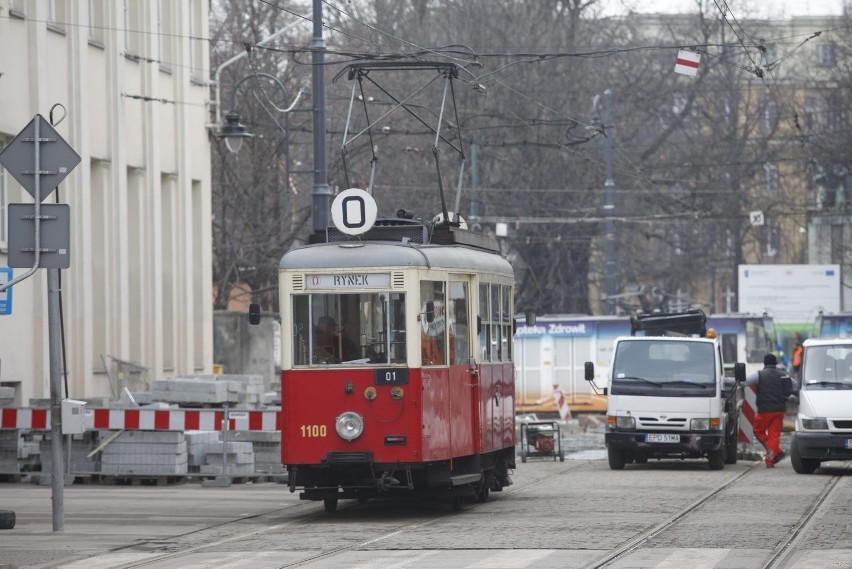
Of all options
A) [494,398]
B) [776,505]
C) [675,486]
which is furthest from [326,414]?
[675,486]

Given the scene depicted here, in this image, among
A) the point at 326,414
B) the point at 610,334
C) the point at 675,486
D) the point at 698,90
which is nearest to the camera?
the point at 326,414

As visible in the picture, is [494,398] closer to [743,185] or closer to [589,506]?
[589,506]

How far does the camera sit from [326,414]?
18.0 meters

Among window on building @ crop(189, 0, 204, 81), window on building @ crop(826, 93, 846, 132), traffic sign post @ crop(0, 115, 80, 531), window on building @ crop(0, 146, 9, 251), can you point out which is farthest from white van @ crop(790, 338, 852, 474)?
window on building @ crop(826, 93, 846, 132)

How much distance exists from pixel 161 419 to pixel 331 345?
644 cm

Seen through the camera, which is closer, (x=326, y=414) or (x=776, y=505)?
(x=326, y=414)

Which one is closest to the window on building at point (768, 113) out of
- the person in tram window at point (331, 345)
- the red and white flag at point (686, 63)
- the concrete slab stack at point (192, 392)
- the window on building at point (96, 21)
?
the red and white flag at point (686, 63)

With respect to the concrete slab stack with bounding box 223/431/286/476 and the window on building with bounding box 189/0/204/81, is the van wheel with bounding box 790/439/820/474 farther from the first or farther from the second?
the window on building with bounding box 189/0/204/81

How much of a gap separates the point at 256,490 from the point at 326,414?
18.4 feet

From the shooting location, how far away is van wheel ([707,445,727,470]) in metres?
27.4

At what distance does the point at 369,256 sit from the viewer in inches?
719

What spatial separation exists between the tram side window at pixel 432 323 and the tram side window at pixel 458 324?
0.17 meters

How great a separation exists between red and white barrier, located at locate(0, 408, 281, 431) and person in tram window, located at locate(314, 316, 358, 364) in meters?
5.97

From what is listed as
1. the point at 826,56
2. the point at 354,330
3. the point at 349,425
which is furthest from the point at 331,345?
the point at 826,56
